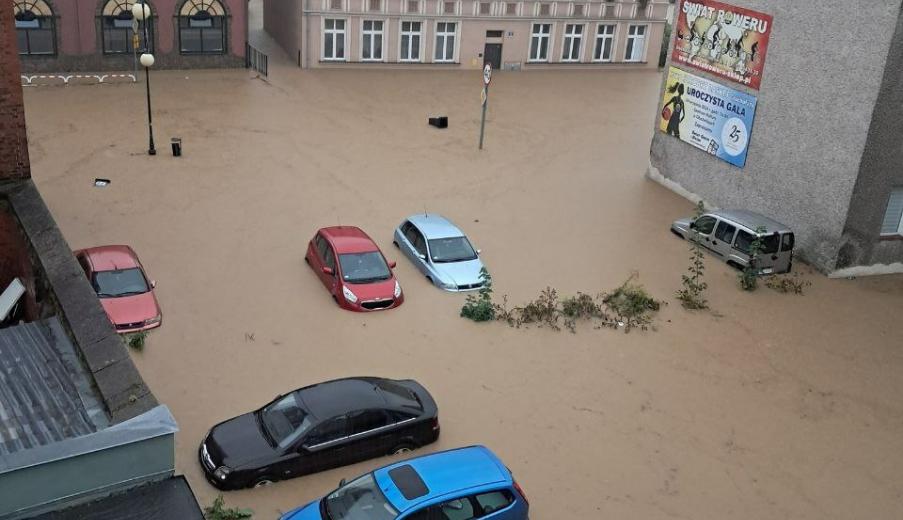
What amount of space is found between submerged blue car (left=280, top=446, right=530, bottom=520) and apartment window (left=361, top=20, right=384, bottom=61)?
30808 mm

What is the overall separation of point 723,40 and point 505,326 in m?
11.8

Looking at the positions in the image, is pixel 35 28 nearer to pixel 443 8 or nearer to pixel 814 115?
pixel 443 8

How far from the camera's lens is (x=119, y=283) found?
692 inches

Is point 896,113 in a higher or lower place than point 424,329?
higher

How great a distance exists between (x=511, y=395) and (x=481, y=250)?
649 cm

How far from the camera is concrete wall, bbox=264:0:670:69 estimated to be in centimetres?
3938

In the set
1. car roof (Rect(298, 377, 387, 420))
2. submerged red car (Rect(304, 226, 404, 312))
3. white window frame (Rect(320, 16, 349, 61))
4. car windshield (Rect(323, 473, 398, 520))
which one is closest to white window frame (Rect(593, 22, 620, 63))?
white window frame (Rect(320, 16, 349, 61))

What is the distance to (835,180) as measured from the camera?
21.8 meters

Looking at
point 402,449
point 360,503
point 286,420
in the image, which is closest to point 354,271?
point 402,449

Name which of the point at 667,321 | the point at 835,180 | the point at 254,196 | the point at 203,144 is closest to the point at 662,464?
the point at 667,321

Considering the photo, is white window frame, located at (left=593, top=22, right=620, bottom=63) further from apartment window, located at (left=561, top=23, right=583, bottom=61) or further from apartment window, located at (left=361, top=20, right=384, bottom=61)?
apartment window, located at (left=361, top=20, right=384, bottom=61)

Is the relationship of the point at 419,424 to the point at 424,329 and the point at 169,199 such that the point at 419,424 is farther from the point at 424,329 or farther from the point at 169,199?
the point at 169,199

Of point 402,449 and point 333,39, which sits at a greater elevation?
point 333,39

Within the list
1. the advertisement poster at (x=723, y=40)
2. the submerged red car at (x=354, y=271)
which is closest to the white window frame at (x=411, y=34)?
the advertisement poster at (x=723, y=40)
